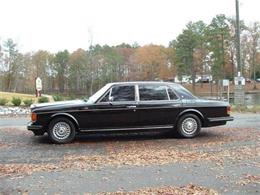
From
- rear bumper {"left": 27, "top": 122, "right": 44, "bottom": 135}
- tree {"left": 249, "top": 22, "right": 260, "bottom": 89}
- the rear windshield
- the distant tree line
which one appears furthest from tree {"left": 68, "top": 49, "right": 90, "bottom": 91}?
rear bumper {"left": 27, "top": 122, "right": 44, "bottom": 135}

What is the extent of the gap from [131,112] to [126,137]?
38.0 inches

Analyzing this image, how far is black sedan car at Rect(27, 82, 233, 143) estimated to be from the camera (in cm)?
1081

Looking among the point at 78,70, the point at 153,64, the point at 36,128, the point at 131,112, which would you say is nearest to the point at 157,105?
the point at 131,112

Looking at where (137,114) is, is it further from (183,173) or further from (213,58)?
(213,58)

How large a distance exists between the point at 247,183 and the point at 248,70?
99214mm

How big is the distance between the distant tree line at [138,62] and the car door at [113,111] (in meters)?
67.1

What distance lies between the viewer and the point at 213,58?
82438 mm

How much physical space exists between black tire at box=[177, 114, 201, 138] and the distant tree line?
67.1 metres

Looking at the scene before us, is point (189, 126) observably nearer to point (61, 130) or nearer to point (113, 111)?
point (113, 111)

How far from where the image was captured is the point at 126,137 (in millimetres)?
11820

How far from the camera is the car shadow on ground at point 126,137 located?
11.2 metres

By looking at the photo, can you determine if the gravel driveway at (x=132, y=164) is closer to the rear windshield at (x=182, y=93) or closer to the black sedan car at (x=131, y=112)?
the black sedan car at (x=131, y=112)

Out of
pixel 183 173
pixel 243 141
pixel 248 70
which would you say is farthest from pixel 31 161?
pixel 248 70

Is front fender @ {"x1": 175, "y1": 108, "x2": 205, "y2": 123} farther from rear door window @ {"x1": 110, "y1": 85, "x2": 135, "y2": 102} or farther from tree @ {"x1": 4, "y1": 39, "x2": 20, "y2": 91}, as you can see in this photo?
tree @ {"x1": 4, "y1": 39, "x2": 20, "y2": 91}
